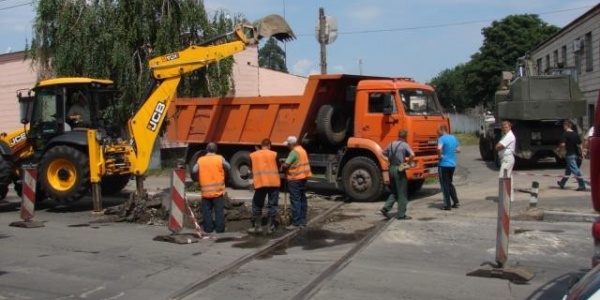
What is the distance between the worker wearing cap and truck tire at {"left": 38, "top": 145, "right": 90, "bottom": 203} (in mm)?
4600

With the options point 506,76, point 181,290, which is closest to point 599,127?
point 181,290

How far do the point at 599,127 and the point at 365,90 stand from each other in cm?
1023

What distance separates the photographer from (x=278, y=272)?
7660mm

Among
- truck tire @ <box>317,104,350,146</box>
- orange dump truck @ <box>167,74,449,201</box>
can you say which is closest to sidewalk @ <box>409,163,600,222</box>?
orange dump truck @ <box>167,74,449,201</box>

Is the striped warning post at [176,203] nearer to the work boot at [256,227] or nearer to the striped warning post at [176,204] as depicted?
the striped warning post at [176,204]

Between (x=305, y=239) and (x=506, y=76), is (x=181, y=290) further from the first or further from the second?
(x=506, y=76)

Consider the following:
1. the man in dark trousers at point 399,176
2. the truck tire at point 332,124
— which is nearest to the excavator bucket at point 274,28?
the truck tire at point 332,124

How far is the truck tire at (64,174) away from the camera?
12.9m

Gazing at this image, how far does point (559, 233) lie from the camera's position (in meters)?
9.86

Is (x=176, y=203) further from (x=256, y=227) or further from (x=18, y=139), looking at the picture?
(x=18, y=139)

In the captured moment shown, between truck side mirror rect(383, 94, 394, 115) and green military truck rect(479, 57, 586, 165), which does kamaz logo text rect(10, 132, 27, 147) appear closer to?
truck side mirror rect(383, 94, 394, 115)

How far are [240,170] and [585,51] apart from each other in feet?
78.7

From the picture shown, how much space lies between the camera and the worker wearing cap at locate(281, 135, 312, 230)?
10.9 meters

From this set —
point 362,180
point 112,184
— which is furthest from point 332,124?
point 112,184
